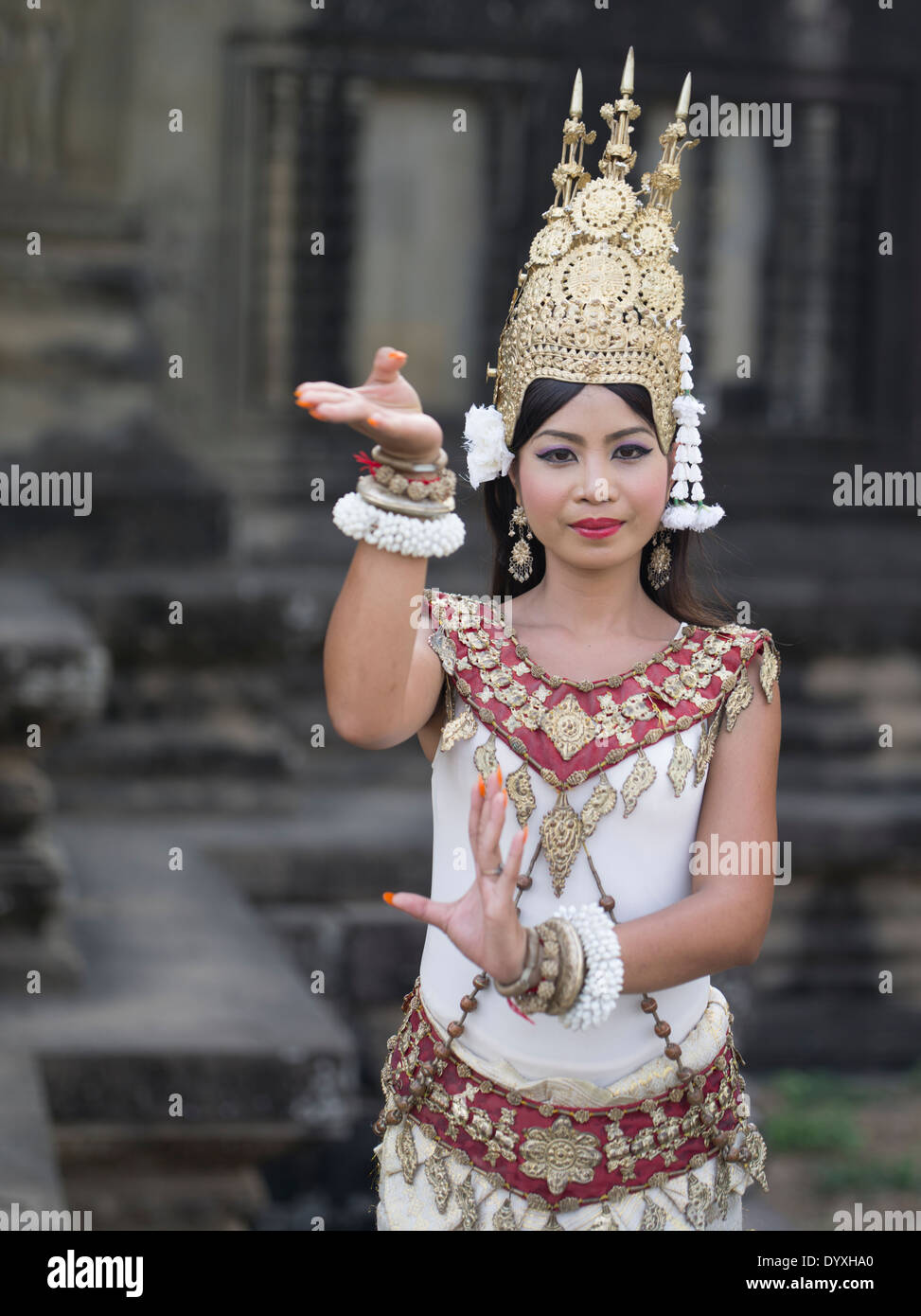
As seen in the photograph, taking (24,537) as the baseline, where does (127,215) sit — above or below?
above

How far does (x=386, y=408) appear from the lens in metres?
2.08

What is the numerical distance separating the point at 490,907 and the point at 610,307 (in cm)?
86

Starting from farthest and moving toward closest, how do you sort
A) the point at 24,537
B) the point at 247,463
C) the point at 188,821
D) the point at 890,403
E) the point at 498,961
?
the point at 890,403
the point at 247,463
the point at 24,537
the point at 188,821
the point at 498,961

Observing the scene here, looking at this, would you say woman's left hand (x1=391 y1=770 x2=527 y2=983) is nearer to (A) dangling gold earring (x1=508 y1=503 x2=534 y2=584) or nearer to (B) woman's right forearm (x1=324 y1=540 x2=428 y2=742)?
(B) woman's right forearm (x1=324 y1=540 x2=428 y2=742)

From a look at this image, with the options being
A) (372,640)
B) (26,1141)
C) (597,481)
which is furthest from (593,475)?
(26,1141)

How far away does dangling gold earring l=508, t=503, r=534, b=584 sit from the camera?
2.51 meters

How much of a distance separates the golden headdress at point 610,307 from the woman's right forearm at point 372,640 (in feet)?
1.18

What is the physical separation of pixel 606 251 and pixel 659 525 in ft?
1.34

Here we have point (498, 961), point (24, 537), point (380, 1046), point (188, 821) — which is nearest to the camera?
point (498, 961)

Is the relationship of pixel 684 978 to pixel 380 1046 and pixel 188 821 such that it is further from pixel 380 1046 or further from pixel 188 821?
pixel 188 821

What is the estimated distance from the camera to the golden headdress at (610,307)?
233 cm

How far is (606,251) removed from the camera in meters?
2.36

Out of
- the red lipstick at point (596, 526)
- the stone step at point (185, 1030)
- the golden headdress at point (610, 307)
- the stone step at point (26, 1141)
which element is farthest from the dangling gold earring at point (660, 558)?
the stone step at point (185, 1030)
